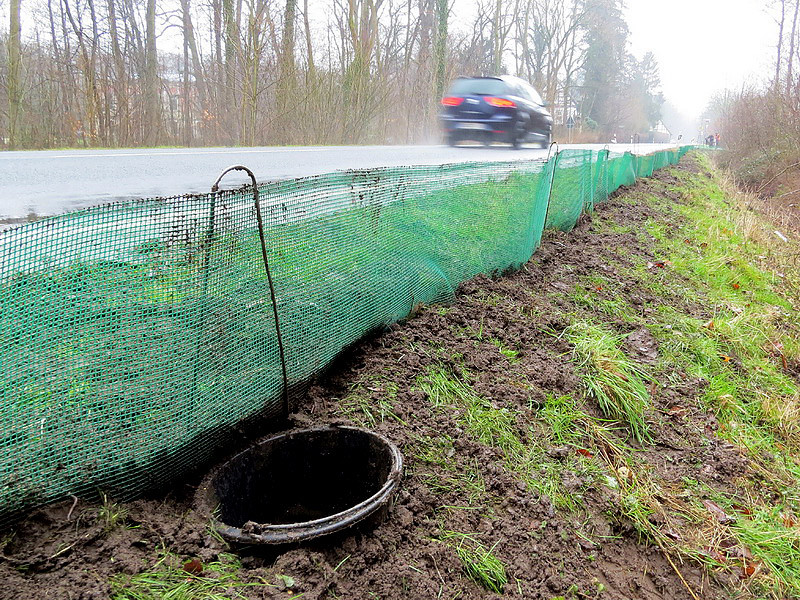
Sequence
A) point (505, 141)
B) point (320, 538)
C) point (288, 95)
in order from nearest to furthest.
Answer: point (320, 538)
point (505, 141)
point (288, 95)

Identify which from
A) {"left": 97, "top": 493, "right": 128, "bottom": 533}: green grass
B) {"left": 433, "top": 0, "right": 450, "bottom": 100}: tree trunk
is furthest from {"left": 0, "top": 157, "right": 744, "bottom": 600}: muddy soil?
{"left": 433, "top": 0, "right": 450, "bottom": 100}: tree trunk

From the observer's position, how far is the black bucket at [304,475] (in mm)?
2453

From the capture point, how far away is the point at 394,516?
89.7 inches

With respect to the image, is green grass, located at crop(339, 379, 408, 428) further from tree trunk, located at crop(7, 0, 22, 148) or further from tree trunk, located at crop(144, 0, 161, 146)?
tree trunk, located at crop(144, 0, 161, 146)

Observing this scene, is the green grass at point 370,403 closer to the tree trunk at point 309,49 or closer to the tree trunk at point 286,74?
the tree trunk at point 286,74

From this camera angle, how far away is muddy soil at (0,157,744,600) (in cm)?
188

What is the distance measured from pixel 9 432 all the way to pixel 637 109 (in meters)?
66.4

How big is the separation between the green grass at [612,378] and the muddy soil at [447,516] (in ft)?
0.31

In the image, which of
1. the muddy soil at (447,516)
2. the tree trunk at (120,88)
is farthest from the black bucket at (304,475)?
the tree trunk at (120,88)

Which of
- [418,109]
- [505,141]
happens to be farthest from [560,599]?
[418,109]

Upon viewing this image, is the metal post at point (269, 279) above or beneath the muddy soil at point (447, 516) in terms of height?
above

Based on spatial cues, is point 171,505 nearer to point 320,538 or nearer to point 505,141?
point 320,538

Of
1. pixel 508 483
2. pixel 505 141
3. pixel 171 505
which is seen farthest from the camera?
pixel 505 141

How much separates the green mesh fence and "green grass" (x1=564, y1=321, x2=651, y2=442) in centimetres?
143
